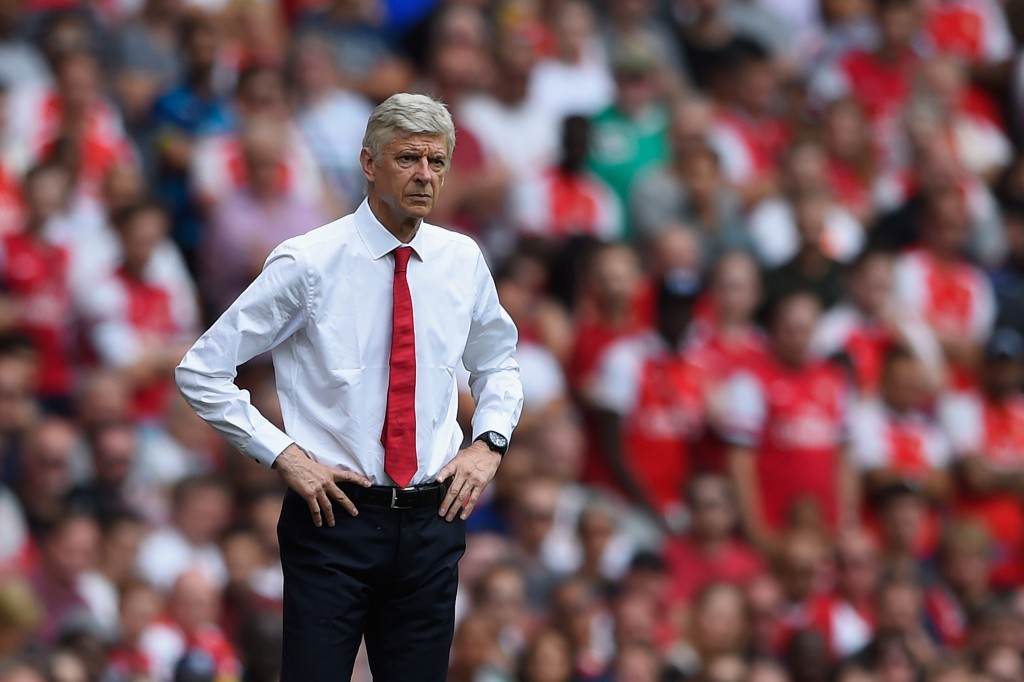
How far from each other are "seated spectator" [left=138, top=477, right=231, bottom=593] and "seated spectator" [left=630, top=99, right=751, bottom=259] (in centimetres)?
323

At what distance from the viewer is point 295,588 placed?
16.4 ft

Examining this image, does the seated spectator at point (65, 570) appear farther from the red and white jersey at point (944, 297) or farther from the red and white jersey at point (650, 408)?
the red and white jersey at point (944, 297)

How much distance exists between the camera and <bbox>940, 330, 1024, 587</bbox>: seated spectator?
10.8m

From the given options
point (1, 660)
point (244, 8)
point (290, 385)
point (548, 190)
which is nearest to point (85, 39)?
point (244, 8)

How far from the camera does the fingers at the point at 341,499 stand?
4.91 m

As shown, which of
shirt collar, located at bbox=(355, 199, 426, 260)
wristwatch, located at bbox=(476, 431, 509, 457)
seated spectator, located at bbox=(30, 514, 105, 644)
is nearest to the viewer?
shirt collar, located at bbox=(355, 199, 426, 260)

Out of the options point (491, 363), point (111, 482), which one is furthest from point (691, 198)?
point (491, 363)

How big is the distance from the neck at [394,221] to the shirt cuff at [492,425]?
0.53 meters

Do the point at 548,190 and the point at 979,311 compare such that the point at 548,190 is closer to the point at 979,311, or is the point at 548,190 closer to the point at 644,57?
the point at 644,57

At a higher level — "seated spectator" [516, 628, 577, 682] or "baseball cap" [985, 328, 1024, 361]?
"baseball cap" [985, 328, 1024, 361]

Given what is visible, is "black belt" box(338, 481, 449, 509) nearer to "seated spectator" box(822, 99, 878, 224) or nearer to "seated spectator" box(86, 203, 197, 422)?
"seated spectator" box(86, 203, 197, 422)

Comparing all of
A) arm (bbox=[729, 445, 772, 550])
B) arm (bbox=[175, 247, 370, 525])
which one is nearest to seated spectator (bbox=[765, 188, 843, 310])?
arm (bbox=[729, 445, 772, 550])

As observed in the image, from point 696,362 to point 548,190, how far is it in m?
1.28

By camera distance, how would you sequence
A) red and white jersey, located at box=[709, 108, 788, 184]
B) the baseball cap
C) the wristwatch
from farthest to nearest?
red and white jersey, located at box=[709, 108, 788, 184] → the baseball cap → the wristwatch
